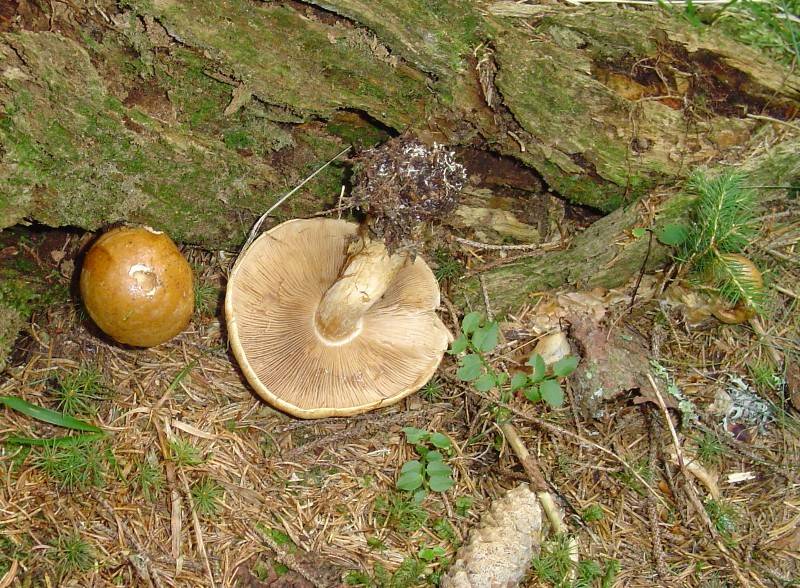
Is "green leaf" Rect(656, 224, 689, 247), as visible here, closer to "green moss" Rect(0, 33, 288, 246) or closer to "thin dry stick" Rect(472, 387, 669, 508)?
"thin dry stick" Rect(472, 387, 669, 508)

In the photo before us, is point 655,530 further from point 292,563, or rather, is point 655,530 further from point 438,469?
point 292,563

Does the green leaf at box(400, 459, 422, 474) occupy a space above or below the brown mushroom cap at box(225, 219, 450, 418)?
below

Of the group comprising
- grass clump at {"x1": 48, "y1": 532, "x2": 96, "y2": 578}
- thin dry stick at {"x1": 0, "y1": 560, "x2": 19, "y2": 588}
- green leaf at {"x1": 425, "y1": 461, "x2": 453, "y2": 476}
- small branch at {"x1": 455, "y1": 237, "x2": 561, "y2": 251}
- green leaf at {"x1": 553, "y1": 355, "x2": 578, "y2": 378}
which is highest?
small branch at {"x1": 455, "y1": 237, "x2": 561, "y2": 251}

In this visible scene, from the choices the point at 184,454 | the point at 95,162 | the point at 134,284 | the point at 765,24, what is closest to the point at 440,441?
the point at 184,454

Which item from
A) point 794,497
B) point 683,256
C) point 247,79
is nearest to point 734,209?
point 683,256

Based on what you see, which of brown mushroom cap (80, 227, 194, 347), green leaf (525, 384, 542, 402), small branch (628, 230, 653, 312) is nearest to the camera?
brown mushroom cap (80, 227, 194, 347)

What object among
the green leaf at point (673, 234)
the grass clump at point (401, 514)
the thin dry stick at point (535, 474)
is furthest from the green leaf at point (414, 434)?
the green leaf at point (673, 234)

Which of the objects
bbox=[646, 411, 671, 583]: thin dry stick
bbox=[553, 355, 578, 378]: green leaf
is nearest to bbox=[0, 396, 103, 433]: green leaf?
bbox=[553, 355, 578, 378]: green leaf
